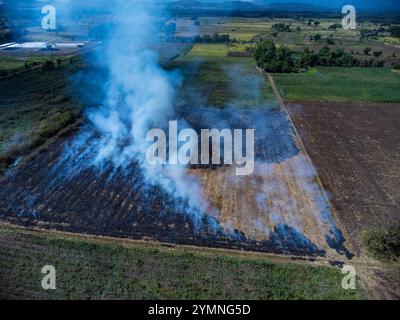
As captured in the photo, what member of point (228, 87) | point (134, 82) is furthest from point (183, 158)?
point (228, 87)

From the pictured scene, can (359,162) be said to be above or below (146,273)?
above

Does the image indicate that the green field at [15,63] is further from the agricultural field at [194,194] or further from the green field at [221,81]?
the green field at [221,81]

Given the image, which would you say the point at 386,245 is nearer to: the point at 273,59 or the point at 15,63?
the point at 273,59

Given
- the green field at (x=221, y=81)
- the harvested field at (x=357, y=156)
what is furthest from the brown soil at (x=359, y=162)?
the green field at (x=221, y=81)

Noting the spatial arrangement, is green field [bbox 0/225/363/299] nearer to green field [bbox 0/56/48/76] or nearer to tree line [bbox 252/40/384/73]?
green field [bbox 0/56/48/76]

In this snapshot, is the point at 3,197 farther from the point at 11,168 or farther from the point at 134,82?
the point at 134,82

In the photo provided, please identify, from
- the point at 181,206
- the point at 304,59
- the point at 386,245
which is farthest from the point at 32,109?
the point at 304,59
